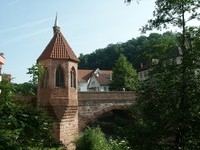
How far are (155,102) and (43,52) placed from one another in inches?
484

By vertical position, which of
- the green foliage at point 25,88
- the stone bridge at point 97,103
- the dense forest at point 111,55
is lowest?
the stone bridge at point 97,103

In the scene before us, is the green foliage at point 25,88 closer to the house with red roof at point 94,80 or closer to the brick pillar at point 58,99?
the brick pillar at point 58,99

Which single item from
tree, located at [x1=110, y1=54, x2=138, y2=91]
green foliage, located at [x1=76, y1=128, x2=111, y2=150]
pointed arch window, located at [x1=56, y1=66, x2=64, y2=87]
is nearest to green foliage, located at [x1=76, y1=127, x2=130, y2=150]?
green foliage, located at [x1=76, y1=128, x2=111, y2=150]

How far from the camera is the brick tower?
19.9 meters

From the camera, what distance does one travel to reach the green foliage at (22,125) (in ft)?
16.2

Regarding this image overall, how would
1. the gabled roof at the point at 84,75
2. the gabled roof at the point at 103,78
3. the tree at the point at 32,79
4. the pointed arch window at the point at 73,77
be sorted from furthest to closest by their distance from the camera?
the gabled roof at the point at 84,75 → the gabled roof at the point at 103,78 → the pointed arch window at the point at 73,77 → the tree at the point at 32,79

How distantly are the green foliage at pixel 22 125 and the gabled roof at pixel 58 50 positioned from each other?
14501mm

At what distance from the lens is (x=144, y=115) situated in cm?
998

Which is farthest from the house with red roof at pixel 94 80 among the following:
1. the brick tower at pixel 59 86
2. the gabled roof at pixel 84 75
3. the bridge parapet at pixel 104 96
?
the brick tower at pixel 59 86

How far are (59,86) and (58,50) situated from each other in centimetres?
215

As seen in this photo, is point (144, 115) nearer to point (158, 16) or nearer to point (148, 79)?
point (148, 79)

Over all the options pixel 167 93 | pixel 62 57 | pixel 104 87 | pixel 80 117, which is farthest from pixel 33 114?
pixel 104 87

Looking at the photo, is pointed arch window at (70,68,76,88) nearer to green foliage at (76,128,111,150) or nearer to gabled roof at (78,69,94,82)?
green foliage at (76,128,111,150)

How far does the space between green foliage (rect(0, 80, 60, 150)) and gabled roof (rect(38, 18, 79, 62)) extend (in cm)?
1450
